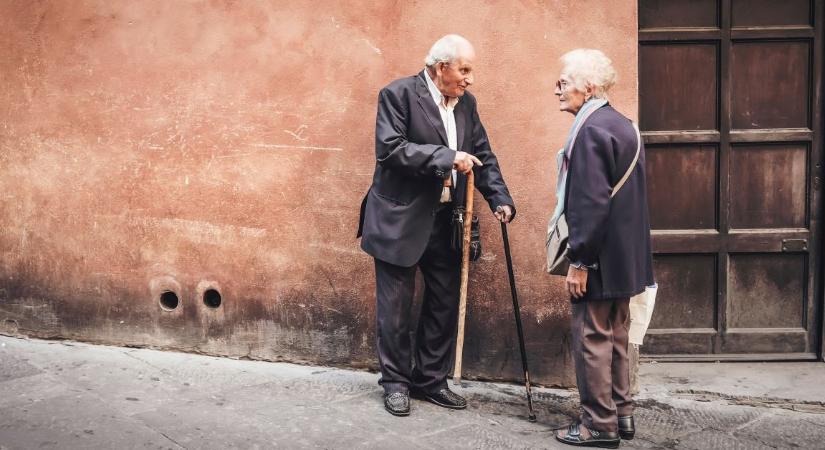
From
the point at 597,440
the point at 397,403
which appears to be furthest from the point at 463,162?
the point at 597,440

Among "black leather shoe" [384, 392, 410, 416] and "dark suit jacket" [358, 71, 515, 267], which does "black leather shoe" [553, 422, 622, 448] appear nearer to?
"black leather shoe" [384, 392, 410, 416]

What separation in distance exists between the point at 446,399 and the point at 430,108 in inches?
57.6

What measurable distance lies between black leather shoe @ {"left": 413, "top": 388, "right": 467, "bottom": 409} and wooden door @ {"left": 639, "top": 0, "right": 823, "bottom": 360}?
143 centimetres

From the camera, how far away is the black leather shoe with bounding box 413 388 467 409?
4.36 metres

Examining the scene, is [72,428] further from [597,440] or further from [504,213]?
[597,440]

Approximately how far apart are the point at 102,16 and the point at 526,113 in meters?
2.48

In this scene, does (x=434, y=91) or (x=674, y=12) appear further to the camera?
(x=674, y=12)

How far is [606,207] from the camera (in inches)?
145

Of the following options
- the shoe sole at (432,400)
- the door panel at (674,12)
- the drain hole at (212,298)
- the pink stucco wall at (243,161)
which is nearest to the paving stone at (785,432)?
the pink stucco wall at (243,161)

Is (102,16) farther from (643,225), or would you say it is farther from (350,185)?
(643,225)

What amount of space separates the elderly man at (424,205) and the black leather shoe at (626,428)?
787 mm

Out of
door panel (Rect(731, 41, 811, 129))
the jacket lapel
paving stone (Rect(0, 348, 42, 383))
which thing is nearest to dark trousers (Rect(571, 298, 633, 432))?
the jacket lapel

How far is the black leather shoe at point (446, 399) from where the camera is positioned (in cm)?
436

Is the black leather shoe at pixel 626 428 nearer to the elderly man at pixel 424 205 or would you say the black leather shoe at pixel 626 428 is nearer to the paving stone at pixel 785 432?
the paving stone at pixel 785 432
